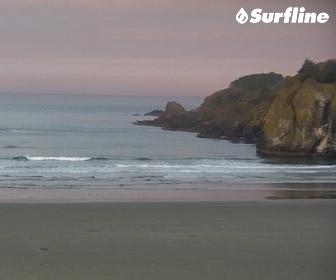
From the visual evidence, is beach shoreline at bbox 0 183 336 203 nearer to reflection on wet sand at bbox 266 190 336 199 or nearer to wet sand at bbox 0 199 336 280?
reflection on wet sand at bbox 266 190 336 199

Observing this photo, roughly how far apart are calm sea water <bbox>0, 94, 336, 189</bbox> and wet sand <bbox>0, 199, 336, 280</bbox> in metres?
5.72

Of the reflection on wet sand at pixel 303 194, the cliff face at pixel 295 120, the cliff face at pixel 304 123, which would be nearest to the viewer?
the reflection on wet sand at pixel 303 194

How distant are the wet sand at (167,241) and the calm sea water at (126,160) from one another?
18.8 ft

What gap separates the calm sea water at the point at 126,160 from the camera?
2048cm

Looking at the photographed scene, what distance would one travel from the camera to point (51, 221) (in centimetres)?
1095

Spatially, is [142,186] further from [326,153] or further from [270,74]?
[270,74]

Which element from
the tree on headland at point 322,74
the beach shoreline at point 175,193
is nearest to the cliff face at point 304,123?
the tree on headland at point 322,74

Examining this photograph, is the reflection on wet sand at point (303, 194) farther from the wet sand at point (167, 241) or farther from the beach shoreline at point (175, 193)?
the wet sand at point (167, 241)

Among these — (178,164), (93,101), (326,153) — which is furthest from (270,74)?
(93,101)

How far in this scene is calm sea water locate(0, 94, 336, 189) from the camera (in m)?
20.5

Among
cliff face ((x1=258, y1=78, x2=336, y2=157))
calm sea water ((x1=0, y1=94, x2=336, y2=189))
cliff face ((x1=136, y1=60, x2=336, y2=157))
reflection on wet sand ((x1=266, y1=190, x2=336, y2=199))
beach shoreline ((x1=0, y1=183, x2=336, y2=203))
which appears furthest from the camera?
cliff face ((x1=136, y1=60, x2=336, y2=157))

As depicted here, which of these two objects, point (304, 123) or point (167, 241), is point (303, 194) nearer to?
point (167, 241)

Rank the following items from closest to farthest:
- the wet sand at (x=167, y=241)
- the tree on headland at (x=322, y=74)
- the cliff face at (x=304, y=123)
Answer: the wet sand at (x=167, y=241)
the cliff face at (x=304, y=123)
the tree on headland at (x=322, y=74)

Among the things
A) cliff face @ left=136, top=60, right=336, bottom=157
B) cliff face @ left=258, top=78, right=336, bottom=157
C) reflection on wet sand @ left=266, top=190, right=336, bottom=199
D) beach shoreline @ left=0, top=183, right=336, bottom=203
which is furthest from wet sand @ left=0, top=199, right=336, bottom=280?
cliff face @ left=136, top=60, right=336, bottom=157
